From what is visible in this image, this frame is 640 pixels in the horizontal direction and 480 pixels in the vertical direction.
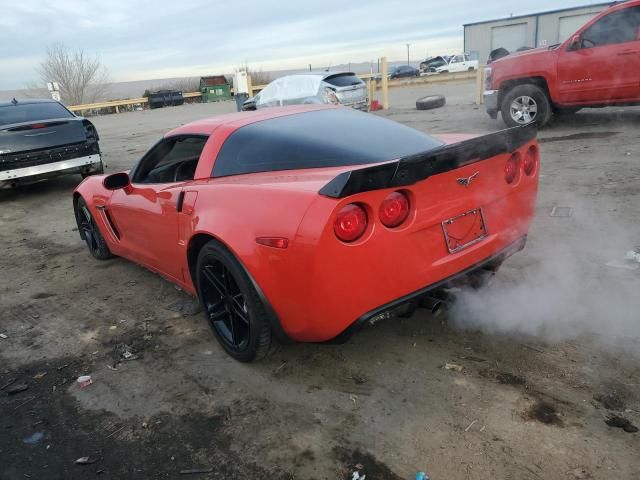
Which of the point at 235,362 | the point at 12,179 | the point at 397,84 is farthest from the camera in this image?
the point at 397,84

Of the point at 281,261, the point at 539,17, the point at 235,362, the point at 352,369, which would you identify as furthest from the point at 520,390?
the point at 539,17

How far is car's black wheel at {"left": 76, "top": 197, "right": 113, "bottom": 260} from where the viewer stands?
15.9ft

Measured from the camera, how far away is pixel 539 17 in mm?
33906

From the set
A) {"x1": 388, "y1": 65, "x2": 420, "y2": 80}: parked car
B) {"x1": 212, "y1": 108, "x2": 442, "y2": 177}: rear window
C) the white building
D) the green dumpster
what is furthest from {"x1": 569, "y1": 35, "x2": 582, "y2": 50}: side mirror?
{"x1": 388, "y1": 65, "x2": 420, "y2": 80}: parked car

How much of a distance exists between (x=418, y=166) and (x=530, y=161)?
3.69ft

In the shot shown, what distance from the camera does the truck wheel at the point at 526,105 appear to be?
30.3ft

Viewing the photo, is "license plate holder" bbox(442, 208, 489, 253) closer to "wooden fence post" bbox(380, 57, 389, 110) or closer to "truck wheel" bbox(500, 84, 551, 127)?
"truck wheel" bbox(500, 84, 551, 127)

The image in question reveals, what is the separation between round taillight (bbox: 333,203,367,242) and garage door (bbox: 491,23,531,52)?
37969 millimetres

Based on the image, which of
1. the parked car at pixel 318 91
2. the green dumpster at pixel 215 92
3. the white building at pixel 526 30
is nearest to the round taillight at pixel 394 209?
the parked car at pixel 318 91

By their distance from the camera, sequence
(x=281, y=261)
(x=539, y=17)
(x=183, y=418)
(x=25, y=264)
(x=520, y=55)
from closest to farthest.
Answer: (x=281, y=261) → (x=183, y=418) → (x=25, y=264) → (x=520, y=55) → (x=539, y=17)

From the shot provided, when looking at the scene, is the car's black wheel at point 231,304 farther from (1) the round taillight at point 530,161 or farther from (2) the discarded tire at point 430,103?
(2) the discarded tire at point 430,103

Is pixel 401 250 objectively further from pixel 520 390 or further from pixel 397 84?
pixel 397 84

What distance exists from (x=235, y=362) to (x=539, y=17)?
37678 millimetres

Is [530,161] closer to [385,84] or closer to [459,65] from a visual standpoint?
[385,84]
